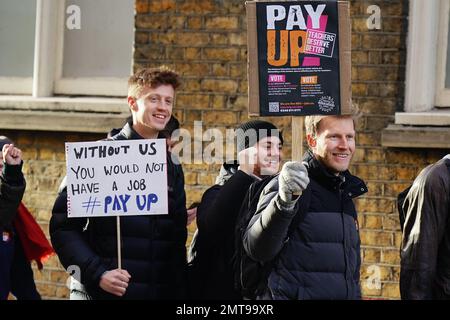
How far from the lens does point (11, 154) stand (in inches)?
235

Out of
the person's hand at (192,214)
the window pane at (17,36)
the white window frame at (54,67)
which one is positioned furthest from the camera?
the window pane at (17,36)

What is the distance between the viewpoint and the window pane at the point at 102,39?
335 inches

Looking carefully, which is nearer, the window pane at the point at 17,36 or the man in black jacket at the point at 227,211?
the man in black jacket at the point at 227,211

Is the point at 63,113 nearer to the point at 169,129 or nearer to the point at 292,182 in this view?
the point at 169,129

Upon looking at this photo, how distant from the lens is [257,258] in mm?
5105

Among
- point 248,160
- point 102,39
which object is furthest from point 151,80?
point 102,39

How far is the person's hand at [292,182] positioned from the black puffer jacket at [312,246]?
67 mm

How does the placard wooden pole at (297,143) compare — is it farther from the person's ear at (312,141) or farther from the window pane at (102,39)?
the window pane at (102,39)

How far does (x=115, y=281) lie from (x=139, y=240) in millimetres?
249

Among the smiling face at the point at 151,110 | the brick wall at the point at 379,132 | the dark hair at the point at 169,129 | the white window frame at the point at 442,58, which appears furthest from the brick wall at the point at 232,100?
the smiling face at the point at 151,110

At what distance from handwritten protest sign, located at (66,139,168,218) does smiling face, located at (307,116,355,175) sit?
853mm

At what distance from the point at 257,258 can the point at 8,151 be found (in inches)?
61.3

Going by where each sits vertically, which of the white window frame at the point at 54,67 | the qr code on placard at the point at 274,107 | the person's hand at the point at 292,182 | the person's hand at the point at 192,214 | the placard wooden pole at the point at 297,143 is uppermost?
the white window frame at the point at 54,67

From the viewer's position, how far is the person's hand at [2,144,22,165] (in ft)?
19.6
